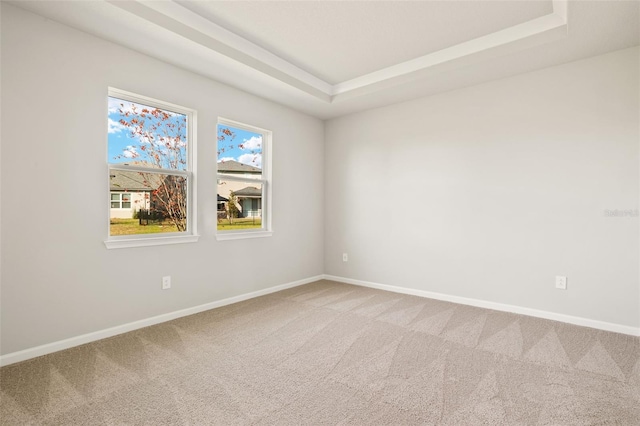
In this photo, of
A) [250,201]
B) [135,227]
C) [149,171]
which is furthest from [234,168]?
[135,227]

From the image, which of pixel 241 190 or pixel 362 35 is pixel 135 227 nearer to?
pixel 241 190

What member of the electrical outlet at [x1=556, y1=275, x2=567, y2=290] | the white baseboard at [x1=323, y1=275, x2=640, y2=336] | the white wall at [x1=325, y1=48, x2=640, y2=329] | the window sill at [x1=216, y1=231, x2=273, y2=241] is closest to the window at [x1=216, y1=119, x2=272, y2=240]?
the window sill at [x1=216, y1=231, x2=273, y2=241]

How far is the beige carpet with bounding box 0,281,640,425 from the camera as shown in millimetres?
1755

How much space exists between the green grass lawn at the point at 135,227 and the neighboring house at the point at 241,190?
643 mm

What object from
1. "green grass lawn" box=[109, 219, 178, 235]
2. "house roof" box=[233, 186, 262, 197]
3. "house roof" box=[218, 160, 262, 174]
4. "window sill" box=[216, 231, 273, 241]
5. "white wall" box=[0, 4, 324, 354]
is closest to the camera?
"white wall" box=[0, 4, 324, 354]

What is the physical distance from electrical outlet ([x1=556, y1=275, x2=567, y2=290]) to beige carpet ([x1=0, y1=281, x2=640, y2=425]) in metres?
0.37

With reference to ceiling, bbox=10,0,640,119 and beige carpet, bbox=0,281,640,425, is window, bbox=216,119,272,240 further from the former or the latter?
beige carpet, bbox=0,281,640,425

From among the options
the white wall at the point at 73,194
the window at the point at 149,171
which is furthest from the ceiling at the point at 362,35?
the window at the point at 149,171

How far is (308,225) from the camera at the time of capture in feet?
15.9

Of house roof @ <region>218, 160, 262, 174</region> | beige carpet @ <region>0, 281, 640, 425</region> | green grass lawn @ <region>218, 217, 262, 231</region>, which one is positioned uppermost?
house roof @ <region>218, 160, 262, 174</region>

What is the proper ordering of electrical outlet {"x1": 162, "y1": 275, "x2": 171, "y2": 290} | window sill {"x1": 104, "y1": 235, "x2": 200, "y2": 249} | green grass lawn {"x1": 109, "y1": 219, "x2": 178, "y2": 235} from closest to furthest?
window sill {"x1": 104, "y1": 235, "x2": 200, "y2": 249} < green grass lawn {"x1": 109, "y1": 219, "x2": 178, "y2": 235} < electrical outlet {"x1": 162, "y1": 275, "x2": 171, "y2": 290}

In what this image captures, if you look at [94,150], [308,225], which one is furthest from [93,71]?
[308,225]

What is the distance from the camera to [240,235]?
12.7 ft

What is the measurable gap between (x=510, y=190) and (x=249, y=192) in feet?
9.95
